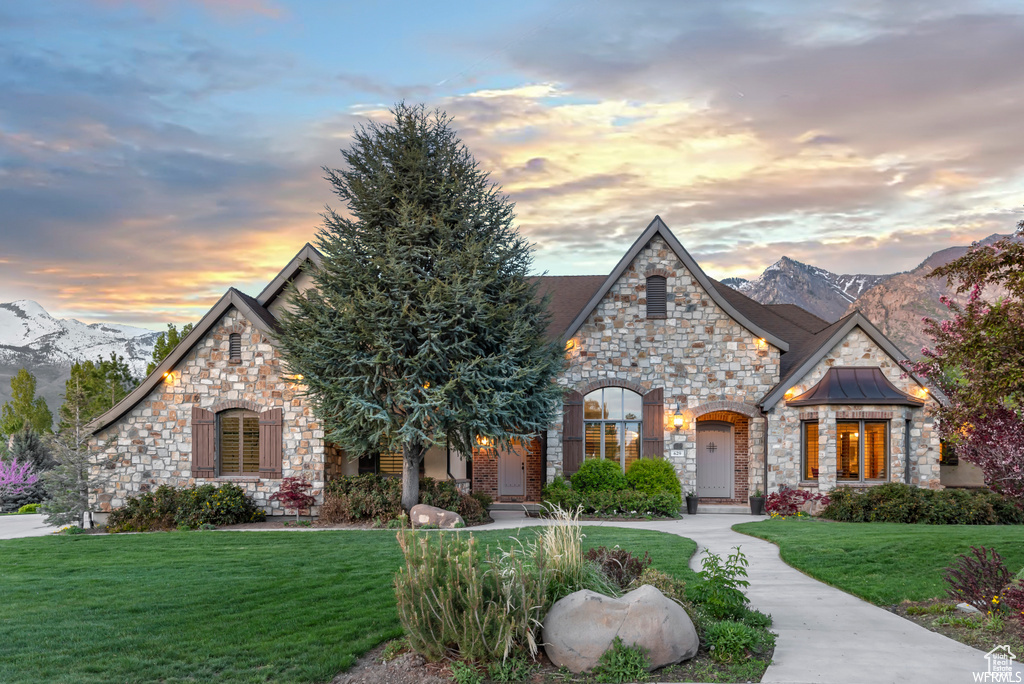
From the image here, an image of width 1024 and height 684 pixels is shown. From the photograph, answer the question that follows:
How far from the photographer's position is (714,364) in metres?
20.7

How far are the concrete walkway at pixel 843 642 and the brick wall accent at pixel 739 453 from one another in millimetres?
10859

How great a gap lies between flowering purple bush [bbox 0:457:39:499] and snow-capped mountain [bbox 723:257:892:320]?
98308mm

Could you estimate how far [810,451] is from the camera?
64.1ft

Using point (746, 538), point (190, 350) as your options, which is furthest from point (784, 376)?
point (190, 350)

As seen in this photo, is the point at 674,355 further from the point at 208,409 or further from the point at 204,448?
the point at 204,448

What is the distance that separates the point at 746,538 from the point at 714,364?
7368 millimetres

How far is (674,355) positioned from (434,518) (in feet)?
28.8

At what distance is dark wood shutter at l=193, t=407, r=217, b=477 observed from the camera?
719 inches

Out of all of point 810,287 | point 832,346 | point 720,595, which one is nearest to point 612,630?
point 720,595

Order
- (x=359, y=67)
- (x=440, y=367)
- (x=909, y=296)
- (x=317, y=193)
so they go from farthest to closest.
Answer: (x=909, y=296), (x=317, y=193), (x=440, y=367), (x=359, y=67)

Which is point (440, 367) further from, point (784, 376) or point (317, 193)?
point (784, 376)

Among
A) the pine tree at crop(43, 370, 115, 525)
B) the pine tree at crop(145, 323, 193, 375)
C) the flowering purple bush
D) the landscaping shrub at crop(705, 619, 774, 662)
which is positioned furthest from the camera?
the pine tree at crop(145, 323, 193, 375)

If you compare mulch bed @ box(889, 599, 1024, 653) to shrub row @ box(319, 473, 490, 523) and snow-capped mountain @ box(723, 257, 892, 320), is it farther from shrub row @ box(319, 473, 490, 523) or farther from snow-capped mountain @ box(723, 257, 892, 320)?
snow-capped mountain @ box(723, 257, 892, 320)

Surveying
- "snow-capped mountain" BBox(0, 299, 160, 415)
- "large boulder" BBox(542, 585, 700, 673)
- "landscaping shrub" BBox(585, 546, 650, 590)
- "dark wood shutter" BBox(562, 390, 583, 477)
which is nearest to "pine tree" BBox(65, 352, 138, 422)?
"dark wood shutter" BBox(562, 390, 583, 477)
